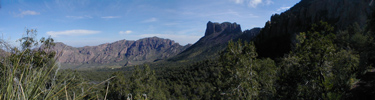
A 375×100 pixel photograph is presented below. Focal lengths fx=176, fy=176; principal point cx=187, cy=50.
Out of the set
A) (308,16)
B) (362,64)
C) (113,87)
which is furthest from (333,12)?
(113,87)

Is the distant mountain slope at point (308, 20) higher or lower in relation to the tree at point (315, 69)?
higher

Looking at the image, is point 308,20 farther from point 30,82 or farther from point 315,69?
point 30,82

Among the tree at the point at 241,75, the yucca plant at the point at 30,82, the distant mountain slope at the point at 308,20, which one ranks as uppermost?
the distant mountain slope at the point at 308,20

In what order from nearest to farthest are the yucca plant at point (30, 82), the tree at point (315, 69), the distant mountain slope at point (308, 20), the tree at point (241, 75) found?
the yucca plant at point (30, 82)
the tree at point (315, 69)
the tree at point (241, 75)
the distant mountain slope at point (308, 20)

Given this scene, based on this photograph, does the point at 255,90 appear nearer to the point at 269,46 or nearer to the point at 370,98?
the point at 370,98

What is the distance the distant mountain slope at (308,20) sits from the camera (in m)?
41.6

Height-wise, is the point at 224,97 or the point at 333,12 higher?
the point at 333,12

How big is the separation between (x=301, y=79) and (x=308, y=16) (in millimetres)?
57792

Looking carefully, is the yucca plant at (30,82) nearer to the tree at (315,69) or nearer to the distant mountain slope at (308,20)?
the tree at (315,69)

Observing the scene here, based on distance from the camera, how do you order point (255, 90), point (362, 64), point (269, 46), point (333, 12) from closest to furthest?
1. point (255, 90)
2. point (362, 64)
3. point (333, 12)
4. point (269, 46)

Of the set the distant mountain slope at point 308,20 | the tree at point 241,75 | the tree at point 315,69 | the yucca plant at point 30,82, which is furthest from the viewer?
the distant mountain slope at point 308,20

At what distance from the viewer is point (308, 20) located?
52.4m

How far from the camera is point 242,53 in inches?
395

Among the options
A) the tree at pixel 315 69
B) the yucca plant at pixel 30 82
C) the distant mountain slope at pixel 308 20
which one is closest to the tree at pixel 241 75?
the tree at pixel 315 69
